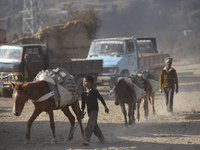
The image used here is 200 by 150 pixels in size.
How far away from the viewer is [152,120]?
9234mm

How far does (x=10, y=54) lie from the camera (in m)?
12.8

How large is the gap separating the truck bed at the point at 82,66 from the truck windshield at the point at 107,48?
4.06 feet

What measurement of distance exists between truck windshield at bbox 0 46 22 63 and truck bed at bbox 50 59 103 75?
1.37m

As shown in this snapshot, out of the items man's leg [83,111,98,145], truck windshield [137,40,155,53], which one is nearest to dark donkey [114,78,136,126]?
man's leg [83,111,98,145]

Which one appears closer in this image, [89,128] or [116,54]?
[89,128]

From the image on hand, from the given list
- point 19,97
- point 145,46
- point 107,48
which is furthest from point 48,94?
point 145,46

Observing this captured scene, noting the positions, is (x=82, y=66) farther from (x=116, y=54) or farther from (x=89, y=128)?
(x=89, y=128)

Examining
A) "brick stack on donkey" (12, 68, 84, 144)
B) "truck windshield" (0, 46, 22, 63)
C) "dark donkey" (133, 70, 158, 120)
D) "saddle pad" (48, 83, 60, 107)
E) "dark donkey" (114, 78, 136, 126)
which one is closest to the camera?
"brick stack on donkey" (12, 68, 84, 144)

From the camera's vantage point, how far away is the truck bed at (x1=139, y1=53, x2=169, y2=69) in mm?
15609

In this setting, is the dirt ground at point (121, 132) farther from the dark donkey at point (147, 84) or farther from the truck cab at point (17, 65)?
the truck cab at point (17, 65)

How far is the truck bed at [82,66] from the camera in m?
13.3

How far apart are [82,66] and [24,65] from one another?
100.0 inches

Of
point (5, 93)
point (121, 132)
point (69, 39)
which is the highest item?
point (69, 39)

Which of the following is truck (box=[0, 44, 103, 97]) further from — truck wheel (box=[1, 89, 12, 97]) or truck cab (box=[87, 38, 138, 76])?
truck cab (box=[87, 38, 138, 76])
